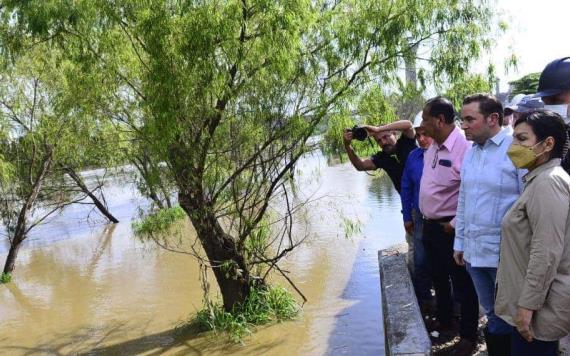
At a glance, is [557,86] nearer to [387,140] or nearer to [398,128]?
[398,128]

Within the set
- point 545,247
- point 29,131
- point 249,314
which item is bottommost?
point 249,314

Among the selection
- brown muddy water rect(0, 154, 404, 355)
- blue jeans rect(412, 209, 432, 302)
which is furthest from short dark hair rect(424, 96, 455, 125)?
brown muddy water rect(0, 154, 404, 355)

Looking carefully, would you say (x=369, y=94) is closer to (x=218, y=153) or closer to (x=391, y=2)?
(x=391, y=2)

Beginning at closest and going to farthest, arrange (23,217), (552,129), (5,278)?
(552,129) < (5,278) < (23,217)

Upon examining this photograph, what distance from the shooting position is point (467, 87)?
20.7ft

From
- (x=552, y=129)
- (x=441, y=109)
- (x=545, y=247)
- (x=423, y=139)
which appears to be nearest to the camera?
(x=545, y=247)

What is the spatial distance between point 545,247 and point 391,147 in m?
2.71

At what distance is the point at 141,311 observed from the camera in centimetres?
881

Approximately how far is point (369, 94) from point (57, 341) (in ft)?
18.5

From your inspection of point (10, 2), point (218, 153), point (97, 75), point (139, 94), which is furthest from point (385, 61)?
point (10, 2)

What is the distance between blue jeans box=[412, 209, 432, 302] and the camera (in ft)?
13.5

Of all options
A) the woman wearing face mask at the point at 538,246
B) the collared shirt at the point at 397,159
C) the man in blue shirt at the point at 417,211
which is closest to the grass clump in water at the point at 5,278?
the collared shirt at the point at 397,159

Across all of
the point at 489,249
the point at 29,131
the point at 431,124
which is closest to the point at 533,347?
the point at 489,249

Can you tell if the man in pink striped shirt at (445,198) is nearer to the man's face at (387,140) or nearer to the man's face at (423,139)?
the man's face at (423,139)
